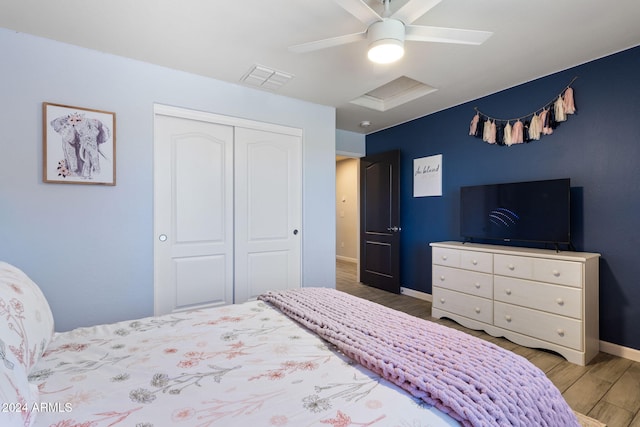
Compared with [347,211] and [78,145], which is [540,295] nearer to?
[78,145]

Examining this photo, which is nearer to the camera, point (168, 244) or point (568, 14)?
point (568, 14)

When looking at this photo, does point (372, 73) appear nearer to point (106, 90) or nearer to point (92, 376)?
point (106, 90)

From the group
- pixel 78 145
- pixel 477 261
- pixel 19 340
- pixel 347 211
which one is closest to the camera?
pixel 19 340

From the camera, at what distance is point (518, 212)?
113 inches

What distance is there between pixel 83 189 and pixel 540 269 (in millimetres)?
3748

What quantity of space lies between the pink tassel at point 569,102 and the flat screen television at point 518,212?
0.66 meters

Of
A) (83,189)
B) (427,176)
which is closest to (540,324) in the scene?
(427,176)

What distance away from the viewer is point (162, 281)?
8.63 feet

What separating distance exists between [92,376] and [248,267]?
2.10 meters

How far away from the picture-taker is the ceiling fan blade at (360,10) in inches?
58.5

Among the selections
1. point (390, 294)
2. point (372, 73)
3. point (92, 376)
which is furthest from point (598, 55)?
point (92, 376)

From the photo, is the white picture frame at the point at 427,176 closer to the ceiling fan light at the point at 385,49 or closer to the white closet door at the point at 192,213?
the ceiling fan light at the point at 385,49

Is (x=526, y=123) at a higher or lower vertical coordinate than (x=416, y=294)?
higher

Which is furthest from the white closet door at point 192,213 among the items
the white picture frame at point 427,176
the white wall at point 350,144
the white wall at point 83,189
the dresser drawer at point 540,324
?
the dresser drawer at point 540,324
